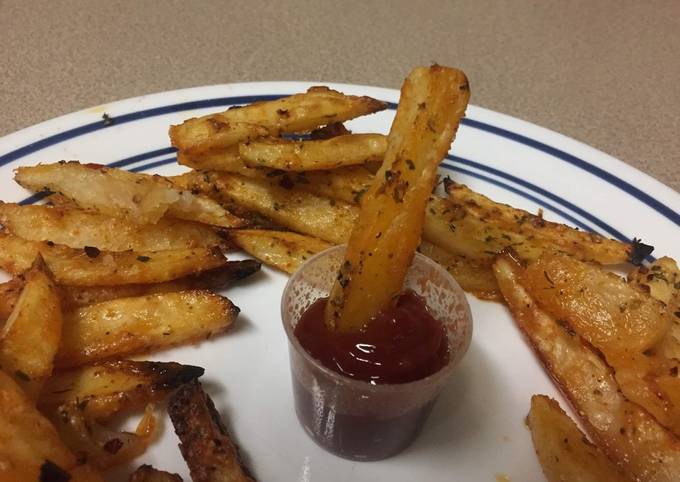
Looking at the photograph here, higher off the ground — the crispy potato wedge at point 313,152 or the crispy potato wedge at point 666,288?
the crispy potato wedge at point 313,152

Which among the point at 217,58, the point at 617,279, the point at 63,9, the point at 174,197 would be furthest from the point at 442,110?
the point at 63,9

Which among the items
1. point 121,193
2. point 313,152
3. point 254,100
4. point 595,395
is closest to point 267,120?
point 313,152

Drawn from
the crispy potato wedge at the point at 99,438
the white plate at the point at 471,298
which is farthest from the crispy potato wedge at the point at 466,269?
the crispy potato wedge at the point at 99,438

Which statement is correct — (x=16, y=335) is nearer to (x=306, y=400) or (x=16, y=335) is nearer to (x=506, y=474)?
(x=306, y=400)

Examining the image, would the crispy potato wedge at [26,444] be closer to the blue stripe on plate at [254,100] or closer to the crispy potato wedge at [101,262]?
the crispy potato wedge at [101,262]

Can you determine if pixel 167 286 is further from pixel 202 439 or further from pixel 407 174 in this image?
pixel 407 174

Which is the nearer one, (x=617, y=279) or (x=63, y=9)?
(x=617, y=279)
